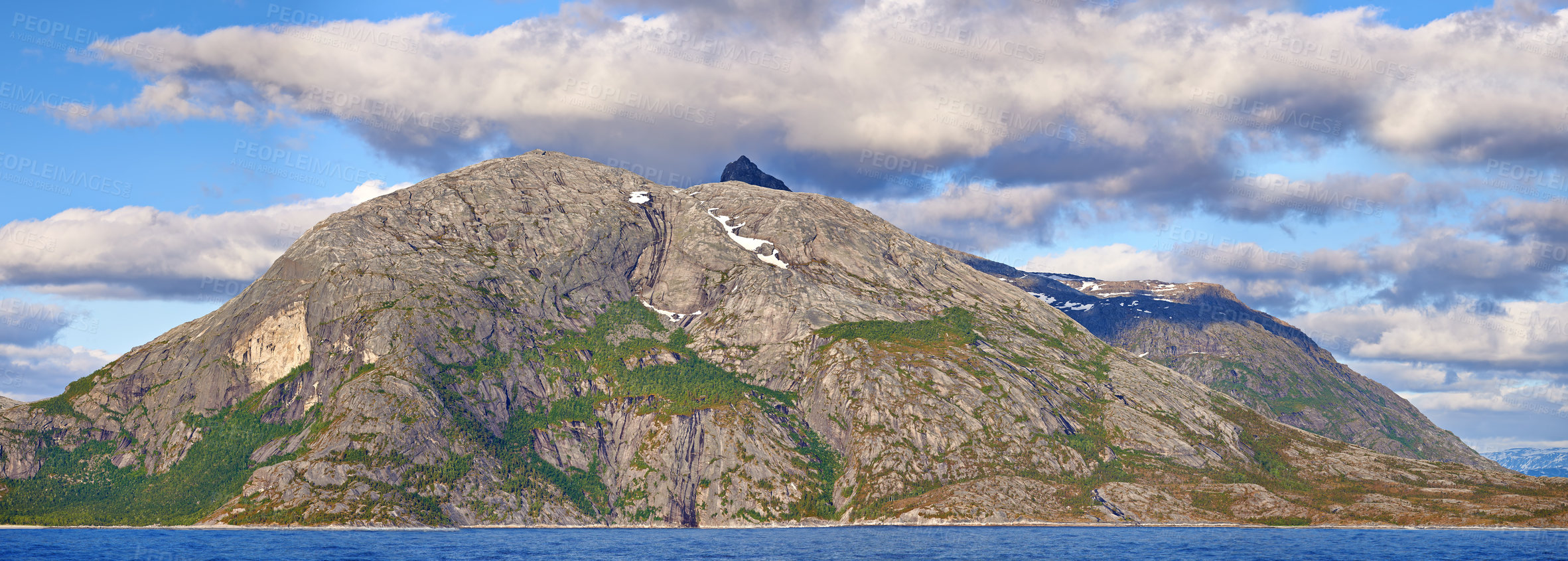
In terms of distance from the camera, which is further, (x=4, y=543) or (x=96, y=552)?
(x=4, y=543)

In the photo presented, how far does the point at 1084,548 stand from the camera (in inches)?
7859

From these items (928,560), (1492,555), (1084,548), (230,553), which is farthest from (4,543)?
(1492,555)

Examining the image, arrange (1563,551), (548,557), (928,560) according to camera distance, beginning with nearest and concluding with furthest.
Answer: (928,560) → (548,557) → (1563,551)

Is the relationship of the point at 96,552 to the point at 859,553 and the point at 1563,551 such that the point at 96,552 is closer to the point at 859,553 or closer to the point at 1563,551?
the point at 859,553

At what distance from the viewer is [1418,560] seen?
176 metres

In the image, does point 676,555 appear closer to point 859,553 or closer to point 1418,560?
point 859,553

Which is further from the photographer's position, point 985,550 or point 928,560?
point 985,550

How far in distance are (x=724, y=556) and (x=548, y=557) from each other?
3014cm

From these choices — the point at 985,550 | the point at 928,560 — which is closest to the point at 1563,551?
the point at 985,550

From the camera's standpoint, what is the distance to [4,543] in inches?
7800

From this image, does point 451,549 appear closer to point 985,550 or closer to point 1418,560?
point 985,550

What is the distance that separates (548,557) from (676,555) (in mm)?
22306

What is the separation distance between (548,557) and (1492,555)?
165 meters

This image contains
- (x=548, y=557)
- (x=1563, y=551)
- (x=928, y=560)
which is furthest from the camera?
(x=1563, y=551)
